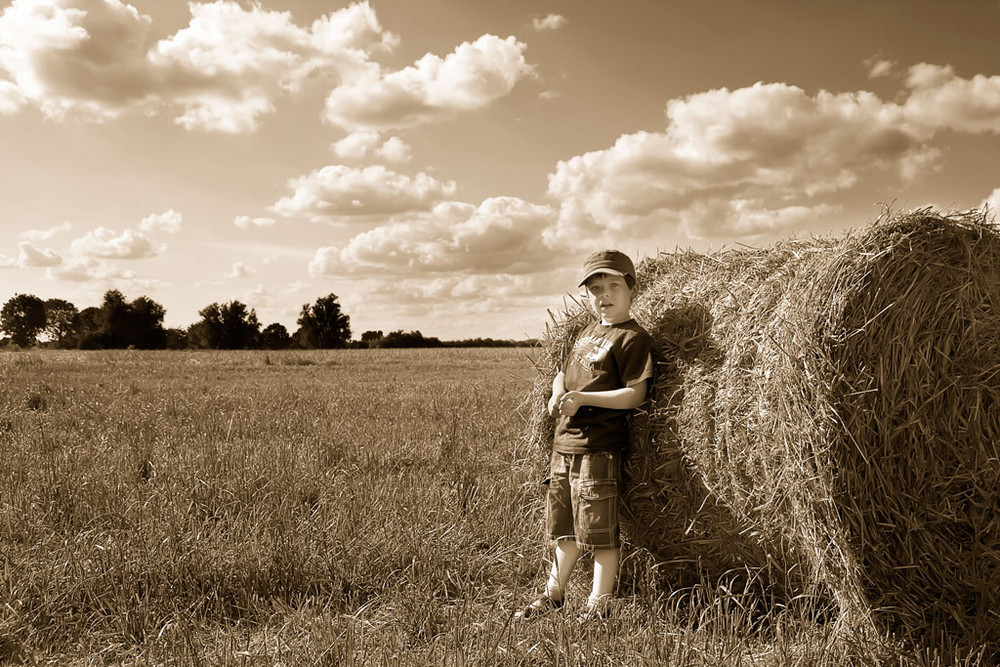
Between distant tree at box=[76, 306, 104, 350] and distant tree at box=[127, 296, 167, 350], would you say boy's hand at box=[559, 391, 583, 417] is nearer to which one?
distant tree at box=[76, 306, 104, 350]

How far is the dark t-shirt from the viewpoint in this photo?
13.1ft

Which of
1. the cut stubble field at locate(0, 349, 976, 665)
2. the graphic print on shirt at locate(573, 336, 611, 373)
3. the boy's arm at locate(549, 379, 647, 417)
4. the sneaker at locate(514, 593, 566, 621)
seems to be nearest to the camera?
the cut stubble field at locate(0, 349, 976, 665)

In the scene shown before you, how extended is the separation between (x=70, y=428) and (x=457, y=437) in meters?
4.98

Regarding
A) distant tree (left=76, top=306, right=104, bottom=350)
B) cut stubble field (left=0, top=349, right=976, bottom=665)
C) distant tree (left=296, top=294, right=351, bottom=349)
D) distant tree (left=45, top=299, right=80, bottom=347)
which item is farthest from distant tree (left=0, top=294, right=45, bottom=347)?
cut stubble field (left=0, top=349, right=976, bottom=665)

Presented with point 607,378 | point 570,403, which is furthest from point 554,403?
point 607,378

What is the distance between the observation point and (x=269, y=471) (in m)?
5.86

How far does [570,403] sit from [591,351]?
41cm

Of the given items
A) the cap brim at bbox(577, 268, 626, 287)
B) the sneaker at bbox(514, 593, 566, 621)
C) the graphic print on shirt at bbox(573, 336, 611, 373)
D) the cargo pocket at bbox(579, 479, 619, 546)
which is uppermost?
the cap brim at bbox(577, 268, 626, 287)

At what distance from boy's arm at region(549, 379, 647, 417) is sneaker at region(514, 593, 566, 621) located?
1113 mm

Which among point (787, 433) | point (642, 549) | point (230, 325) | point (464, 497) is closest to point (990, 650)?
point (787, 433)

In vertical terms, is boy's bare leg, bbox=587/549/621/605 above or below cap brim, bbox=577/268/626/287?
below

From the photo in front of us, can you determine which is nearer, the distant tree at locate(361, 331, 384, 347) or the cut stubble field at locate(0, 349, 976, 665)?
the cut stubble field at locate(0, 349, 976, 665)

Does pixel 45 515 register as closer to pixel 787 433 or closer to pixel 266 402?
pixel 787 433

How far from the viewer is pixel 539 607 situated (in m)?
3.99
